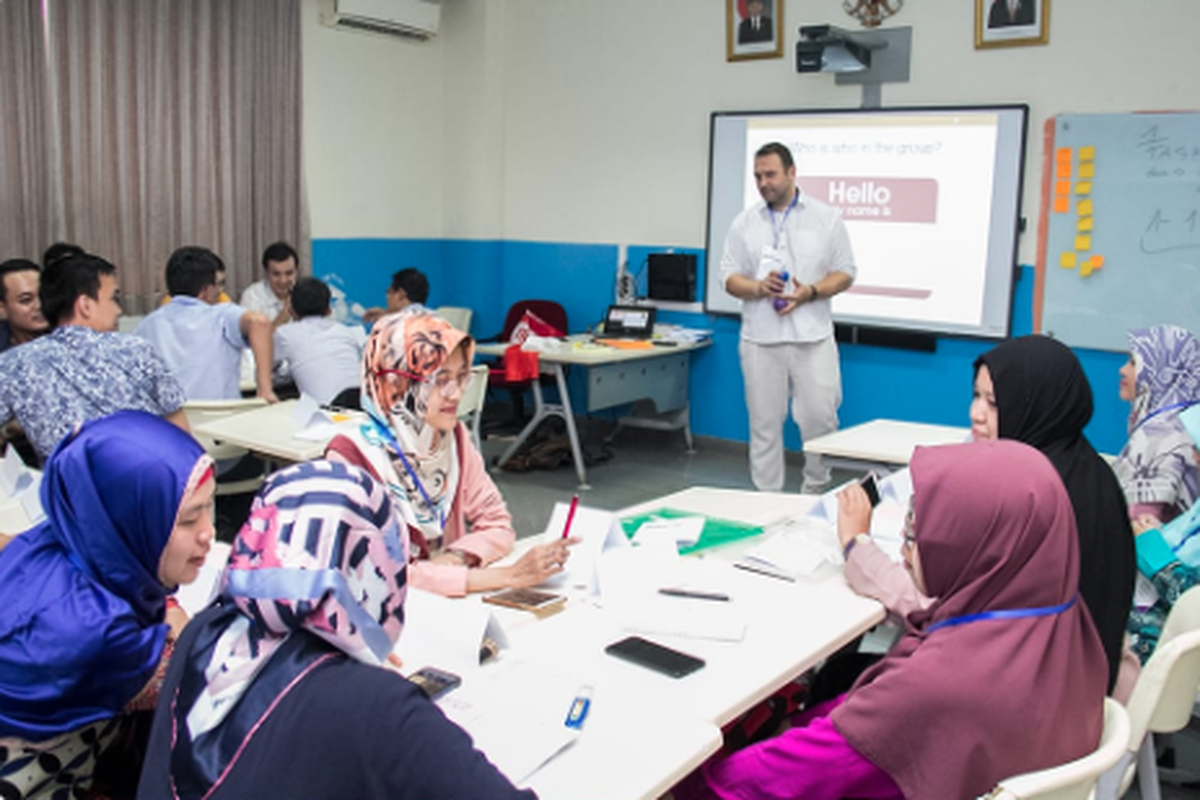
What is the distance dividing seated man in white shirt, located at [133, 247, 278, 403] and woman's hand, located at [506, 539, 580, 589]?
8.94 feet

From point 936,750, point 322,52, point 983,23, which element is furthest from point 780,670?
point 322,52

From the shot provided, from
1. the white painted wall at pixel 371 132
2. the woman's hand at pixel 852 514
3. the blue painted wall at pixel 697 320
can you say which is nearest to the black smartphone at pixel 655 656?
the woman's hand at pixel 852 514

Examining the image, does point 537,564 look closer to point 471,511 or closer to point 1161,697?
point 471,511

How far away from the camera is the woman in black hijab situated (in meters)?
2.03

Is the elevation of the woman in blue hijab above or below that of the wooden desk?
above

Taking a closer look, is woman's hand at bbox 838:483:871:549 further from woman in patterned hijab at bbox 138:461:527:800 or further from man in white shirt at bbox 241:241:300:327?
man in white shirt at bbox 241:241:300:327

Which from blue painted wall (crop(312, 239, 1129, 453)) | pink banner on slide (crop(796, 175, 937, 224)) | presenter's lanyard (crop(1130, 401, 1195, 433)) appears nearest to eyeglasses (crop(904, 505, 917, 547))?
presenter's lanyard (crop(1130, 401, 1195, 433))

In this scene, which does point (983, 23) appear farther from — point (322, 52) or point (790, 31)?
point (322, 52)

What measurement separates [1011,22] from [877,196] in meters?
1.11

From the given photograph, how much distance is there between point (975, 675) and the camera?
1.54 meters

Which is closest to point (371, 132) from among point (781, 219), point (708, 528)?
point (781, 219)

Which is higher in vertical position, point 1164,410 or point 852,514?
point 1164,410

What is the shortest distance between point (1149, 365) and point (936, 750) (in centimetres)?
214

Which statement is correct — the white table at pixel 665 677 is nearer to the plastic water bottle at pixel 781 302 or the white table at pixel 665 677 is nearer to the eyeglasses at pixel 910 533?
the eyeglasses at pixel 910 533
